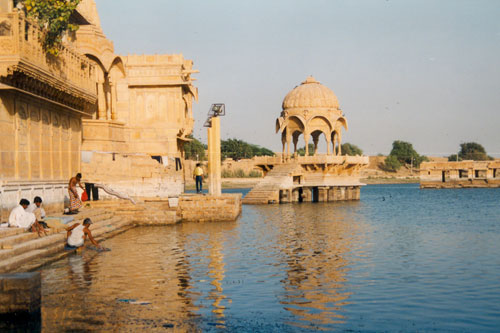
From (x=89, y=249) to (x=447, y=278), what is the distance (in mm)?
9262

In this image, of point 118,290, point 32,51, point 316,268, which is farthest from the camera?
point 32,51

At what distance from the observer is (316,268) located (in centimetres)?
1437

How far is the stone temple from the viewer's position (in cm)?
4953

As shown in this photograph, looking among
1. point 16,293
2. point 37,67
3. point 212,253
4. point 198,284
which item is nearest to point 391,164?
point 212,253

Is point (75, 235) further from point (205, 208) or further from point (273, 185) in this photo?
point (273, 185)

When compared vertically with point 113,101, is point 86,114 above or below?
below

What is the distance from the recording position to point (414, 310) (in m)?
10.0

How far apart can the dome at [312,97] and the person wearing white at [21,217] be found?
3878 centimetres

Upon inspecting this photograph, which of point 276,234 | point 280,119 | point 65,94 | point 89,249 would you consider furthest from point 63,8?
point 280,119

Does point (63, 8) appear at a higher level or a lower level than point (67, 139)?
higher

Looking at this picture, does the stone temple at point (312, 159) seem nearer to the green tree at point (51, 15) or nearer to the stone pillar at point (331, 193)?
the stone pillar at point (331, 193)

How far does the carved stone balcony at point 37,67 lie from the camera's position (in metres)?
15.5

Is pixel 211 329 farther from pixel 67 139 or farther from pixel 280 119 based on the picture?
pixel 280 119

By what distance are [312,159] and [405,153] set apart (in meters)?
88.2
